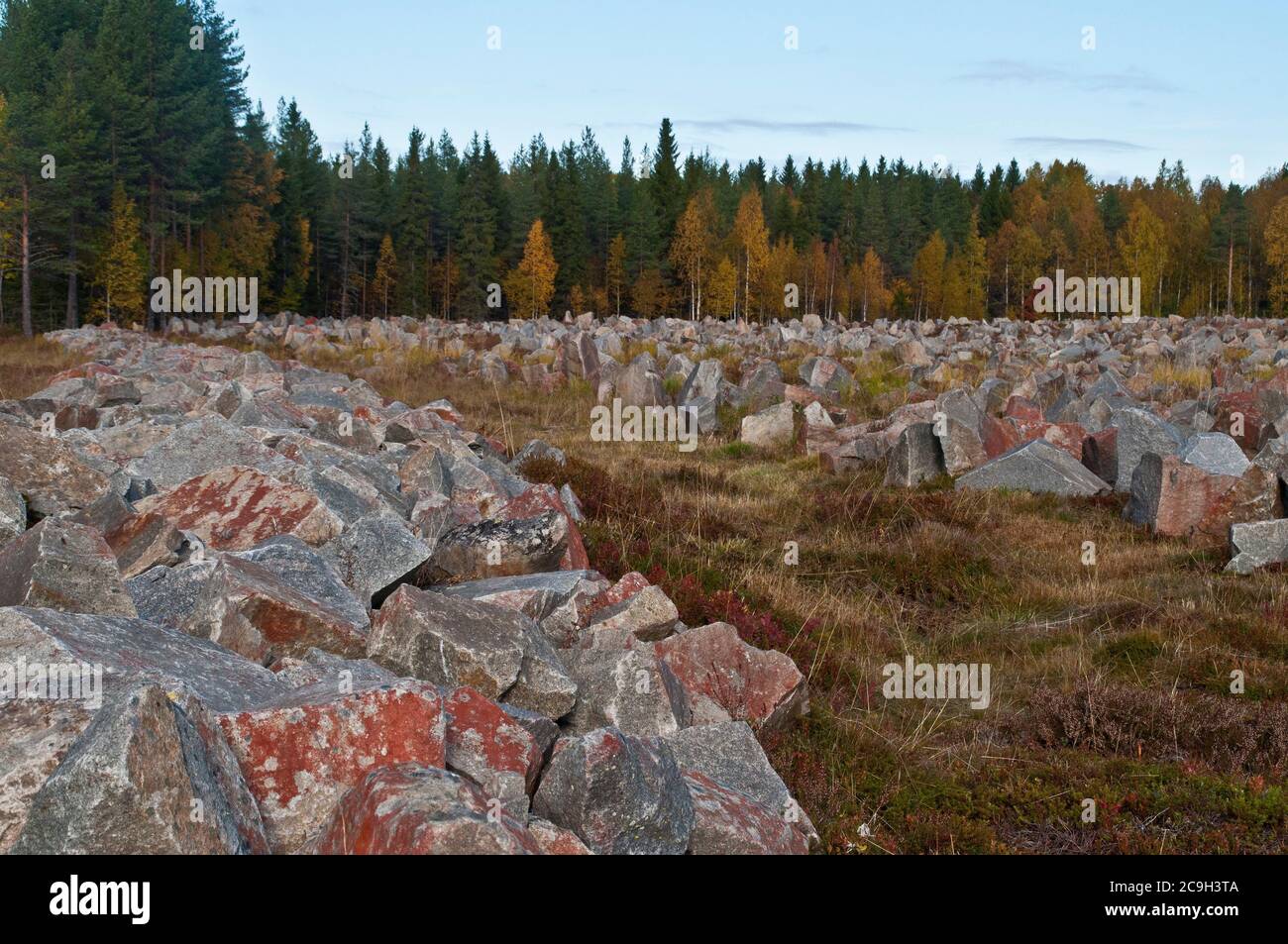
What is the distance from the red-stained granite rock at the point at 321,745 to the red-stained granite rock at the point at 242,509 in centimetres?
315

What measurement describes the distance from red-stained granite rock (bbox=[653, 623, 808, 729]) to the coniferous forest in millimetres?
21716

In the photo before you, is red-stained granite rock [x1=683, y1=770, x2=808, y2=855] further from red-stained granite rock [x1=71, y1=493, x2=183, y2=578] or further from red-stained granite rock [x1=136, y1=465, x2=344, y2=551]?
red-stained granite rock [x1=136, y1=465, x2=344, y2=551]

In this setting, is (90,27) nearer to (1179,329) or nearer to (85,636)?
(1179,329)

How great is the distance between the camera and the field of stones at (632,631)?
148 inches

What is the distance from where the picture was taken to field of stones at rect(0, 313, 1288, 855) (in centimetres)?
375

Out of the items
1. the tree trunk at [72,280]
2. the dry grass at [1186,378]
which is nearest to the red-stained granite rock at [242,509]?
the dry grass at [1186,378]

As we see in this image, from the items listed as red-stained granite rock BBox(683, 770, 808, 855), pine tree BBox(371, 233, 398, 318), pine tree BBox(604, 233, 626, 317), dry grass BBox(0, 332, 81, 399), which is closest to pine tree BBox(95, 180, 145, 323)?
dry grass BBox(0, 332, 81, 399)

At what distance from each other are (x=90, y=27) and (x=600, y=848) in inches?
2801

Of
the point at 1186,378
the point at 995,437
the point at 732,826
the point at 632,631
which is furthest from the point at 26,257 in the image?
the point at 732,826

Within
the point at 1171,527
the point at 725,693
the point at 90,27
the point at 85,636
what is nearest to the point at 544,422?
the point at 1171,527

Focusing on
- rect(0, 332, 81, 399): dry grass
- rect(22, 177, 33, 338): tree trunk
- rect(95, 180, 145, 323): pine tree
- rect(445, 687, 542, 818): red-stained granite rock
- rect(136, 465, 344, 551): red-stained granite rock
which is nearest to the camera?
rect(445, 687, 542, 818): red-stained granite rock

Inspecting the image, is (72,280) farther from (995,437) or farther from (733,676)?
(733,676)

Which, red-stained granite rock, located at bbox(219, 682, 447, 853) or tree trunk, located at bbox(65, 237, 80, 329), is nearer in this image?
red-stained granite rock, located at bbox(219, 682, 447, 853)

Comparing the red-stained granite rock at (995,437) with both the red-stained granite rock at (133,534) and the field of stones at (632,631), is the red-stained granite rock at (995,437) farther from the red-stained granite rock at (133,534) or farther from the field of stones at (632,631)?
the red-stained granite rock at (133,534)
